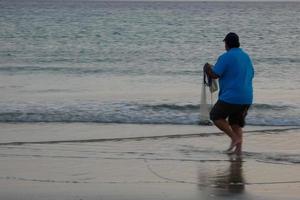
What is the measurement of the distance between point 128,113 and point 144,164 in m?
6.07

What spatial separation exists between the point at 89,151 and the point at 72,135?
194 cm

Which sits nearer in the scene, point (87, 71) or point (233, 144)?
point (233, 144)

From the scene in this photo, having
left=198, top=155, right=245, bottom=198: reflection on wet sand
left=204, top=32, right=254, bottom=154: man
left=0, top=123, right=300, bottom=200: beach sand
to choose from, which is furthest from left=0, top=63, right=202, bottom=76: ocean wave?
left=198, top=155, right=245, bottom=198: reflection on wet sand

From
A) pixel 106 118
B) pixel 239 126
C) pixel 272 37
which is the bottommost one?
pixel 272 37

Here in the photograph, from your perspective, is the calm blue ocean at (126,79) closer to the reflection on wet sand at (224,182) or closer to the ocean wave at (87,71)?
the ocean wave at (87,71)

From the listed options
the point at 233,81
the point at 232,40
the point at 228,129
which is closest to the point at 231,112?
the point at 228,129

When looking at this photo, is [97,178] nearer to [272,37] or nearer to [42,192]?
[42,192]

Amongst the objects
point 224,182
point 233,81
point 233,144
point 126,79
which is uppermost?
point 233,81

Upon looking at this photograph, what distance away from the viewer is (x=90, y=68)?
30.5 meters

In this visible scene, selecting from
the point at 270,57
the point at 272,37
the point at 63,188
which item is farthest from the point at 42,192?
the point at 272,37

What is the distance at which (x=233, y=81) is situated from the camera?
33.4ft

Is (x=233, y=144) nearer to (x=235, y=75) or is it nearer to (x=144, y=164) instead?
(x=235, y=75)

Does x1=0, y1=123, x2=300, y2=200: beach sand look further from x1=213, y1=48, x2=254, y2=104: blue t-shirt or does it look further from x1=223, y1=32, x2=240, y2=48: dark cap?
x1=223, y1=32, x2=240, y2=48: dark cap

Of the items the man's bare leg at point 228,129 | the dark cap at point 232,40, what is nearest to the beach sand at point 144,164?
the man's bare leg at point 228,129
